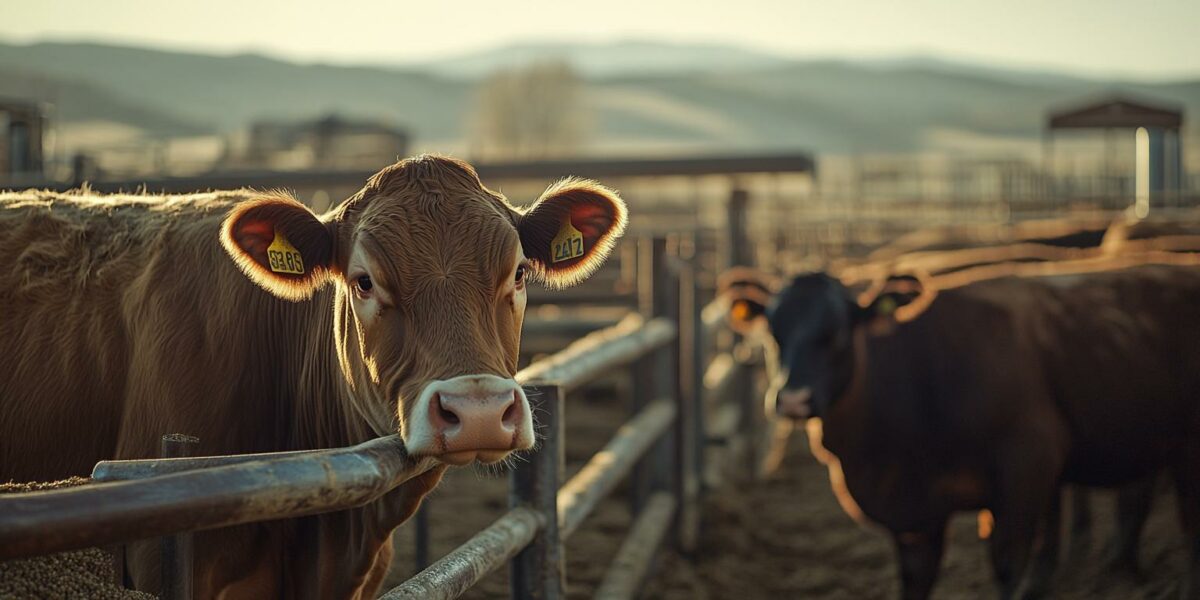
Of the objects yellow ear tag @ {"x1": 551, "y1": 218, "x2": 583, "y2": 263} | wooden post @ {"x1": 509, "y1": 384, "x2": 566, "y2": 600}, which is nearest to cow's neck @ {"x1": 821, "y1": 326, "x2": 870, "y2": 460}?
wooden post @ {"x1": 509, "y1": 384, "x2": 566, "y2": 600}

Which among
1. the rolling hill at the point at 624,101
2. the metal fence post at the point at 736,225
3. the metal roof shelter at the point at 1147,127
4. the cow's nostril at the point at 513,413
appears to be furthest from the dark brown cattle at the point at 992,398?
the rolling hill at the point at 624,101

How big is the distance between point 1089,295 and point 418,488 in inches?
142

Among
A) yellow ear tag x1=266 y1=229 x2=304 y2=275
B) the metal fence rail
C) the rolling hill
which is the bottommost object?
the metal fence rail

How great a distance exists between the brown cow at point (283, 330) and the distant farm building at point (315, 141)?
3215 cm

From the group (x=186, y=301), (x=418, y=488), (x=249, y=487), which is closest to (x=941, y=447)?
(x=418, y=488)

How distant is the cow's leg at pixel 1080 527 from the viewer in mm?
5992

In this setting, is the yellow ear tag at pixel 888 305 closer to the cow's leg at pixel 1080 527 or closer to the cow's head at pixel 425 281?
the cow's leg at pixel 1080 527

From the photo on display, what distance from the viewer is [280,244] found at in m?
2.64

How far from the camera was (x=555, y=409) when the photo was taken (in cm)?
314

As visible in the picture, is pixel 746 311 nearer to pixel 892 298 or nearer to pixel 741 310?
pixel 741 310

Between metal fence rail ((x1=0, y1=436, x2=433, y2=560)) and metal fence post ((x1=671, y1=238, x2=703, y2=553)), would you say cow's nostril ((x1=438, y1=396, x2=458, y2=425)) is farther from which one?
metal fence post ((x1=671, y1=238, x2=703, y2=553))

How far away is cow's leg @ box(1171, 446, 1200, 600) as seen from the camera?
471 centimetres

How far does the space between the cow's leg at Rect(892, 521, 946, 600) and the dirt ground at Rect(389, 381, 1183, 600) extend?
21.5 inches

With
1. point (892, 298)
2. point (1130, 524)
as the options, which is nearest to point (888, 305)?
point (892, 298)
